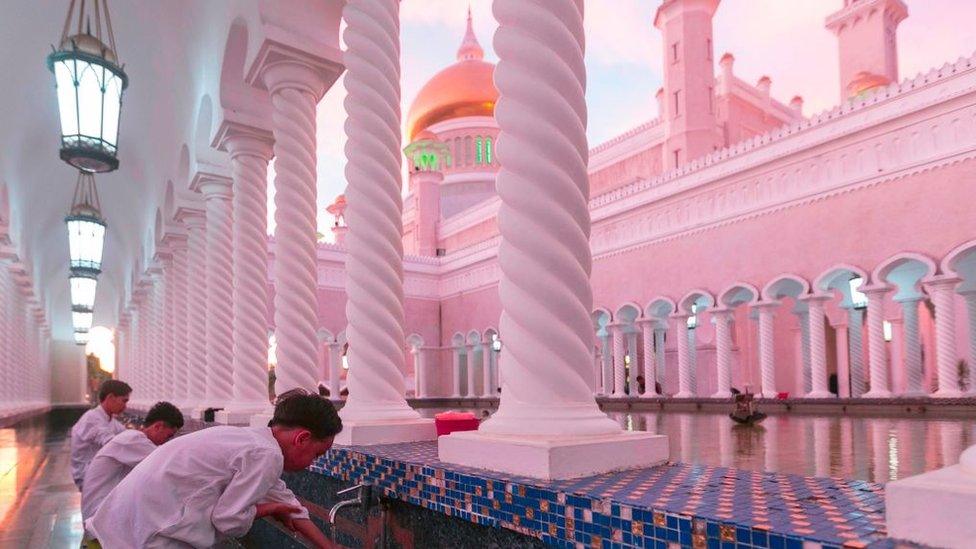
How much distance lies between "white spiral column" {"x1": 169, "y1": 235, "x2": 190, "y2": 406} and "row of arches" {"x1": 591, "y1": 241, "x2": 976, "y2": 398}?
743 centimetres

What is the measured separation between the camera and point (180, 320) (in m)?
9.95

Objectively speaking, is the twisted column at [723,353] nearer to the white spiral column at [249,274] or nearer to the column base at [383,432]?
the white spiral column at [249,274]

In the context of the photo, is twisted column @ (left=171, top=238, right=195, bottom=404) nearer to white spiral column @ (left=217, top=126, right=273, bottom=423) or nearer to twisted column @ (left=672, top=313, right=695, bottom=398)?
white spiral column @ (left=217, top=126, right=273, bottom=423)

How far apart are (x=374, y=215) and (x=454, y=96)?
30.1 m

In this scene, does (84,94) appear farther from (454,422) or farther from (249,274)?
(454,422)

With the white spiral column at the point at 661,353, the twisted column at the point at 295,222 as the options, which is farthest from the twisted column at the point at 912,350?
the twisted column at the point at 295,222

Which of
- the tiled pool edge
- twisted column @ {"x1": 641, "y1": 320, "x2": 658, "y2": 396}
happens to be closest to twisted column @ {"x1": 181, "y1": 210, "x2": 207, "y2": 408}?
the tiled pool edge

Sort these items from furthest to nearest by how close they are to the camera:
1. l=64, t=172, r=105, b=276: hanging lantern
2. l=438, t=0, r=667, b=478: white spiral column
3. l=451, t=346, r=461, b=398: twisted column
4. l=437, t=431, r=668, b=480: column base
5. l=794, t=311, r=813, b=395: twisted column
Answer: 1. l=451, t=346, r=461, b=398: twisted column
2. l=794, t=311, r=813, b=395: twisted column
3. l=64, t=172, r=105, b=276: hanging lantern
4. l=438, t=0, r=667, b=478: white spiral column
5. l=437, t=431, r=668, b=480: column base

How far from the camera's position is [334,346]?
22.2 meters

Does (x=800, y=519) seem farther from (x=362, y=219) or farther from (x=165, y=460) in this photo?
(x=362, y=219)

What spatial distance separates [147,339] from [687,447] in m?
11.8

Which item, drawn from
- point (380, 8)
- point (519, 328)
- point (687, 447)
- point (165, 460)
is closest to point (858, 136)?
point (687, 447)

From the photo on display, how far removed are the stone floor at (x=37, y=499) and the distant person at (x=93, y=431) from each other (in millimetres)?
366

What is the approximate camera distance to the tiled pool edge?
1478 millimetres
